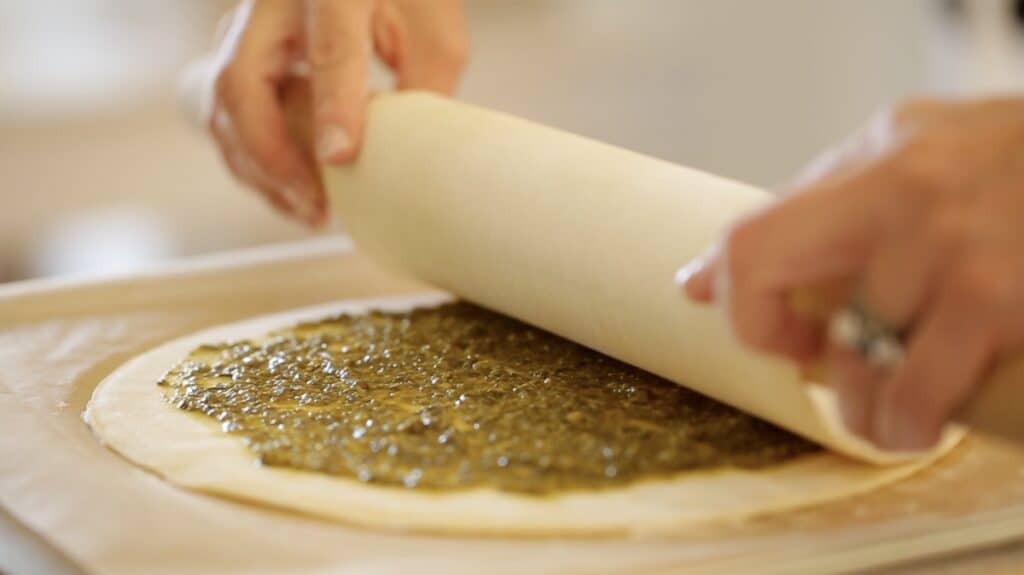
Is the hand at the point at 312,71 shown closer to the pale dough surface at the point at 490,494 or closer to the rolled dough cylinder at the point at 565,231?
the rolled dough cylinder at the point at 565,231

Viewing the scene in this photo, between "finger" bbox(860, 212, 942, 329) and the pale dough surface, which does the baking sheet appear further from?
"finger" bbox(860, 212, 942, 329)

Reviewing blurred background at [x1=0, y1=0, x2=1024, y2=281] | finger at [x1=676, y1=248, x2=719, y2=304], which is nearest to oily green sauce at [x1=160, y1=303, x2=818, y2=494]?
finger at [x1=676, y1=248, x2=719, y2=304]

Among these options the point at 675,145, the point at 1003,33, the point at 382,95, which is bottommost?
the point at 675,145

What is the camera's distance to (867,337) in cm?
77

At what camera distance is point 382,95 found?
1.57 m

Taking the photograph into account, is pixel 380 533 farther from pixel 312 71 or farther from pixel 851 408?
pixel 312 71

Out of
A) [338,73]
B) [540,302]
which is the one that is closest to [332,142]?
[338,73]

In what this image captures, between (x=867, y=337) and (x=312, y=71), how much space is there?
93 cm

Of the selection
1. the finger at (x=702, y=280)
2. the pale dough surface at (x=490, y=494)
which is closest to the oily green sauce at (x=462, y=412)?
the pale dough surface at (x=490, y=494)

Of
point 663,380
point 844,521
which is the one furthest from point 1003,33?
point 844,521

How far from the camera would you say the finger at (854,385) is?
788mm

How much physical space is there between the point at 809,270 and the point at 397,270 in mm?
860

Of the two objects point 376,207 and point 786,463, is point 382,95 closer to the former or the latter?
point 376,207

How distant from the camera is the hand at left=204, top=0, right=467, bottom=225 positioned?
1.54 metres
